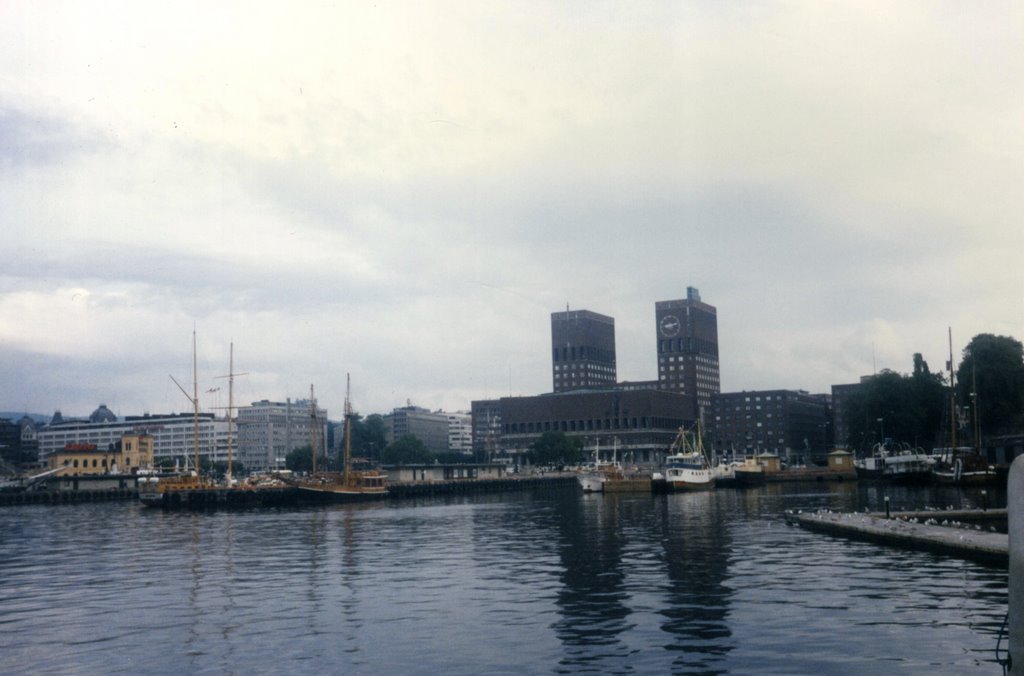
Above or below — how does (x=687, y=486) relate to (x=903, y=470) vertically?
below

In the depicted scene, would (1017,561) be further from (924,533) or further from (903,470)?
(903,470)

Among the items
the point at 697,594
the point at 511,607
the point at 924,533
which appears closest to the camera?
the point at 511,607

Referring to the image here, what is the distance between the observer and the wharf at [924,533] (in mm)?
43978

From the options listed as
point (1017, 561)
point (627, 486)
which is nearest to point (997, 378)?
point (627, 486)

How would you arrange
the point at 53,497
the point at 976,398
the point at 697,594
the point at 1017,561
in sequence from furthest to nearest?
the point at 53,497, the point at 976,398, the point at 697,594, the point at 1017,561

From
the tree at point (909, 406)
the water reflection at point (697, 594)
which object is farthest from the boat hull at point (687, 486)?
the water reflection at point (697, 594)

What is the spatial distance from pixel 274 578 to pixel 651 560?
1821cm

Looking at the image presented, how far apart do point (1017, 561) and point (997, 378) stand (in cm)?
16112

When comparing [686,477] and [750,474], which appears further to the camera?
[750,474]

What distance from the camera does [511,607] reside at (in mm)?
34938

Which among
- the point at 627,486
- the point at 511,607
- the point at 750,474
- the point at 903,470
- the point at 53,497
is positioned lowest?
the point at 53,497

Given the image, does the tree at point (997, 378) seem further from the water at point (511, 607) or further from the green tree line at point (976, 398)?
the water at point (511, 607)

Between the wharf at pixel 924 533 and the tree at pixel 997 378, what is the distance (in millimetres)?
108021

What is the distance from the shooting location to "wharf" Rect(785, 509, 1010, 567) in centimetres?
4398
